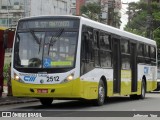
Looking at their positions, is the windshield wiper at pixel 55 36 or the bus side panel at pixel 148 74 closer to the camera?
the windshield wiper at pixel 55 36

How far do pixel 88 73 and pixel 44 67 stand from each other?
164 cm

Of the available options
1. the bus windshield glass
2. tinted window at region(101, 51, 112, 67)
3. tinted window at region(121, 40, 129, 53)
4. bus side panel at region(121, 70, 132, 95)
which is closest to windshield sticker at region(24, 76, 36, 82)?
the bus windshield glass

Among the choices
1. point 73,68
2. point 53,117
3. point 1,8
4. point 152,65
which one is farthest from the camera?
point 1,8

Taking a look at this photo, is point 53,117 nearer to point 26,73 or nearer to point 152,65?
point 26,73

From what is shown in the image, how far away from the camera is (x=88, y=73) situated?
1808 centimetres

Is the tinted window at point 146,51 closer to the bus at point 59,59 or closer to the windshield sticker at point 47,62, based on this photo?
the bus at point 59,59

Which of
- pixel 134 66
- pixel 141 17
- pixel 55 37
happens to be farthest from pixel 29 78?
pixel 141 17

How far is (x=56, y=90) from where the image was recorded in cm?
1720

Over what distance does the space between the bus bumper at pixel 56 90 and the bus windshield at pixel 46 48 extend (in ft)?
2.12

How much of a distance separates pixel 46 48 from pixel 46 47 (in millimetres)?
34

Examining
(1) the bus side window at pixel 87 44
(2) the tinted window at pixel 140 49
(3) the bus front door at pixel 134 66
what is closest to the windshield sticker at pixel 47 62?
(1) the bus side window at pixel 87 44

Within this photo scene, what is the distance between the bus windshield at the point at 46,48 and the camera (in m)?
17.4

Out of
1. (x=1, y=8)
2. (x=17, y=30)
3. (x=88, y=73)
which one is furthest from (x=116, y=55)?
(x=1, y=8)

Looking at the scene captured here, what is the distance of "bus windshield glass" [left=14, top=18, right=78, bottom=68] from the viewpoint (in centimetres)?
1739
